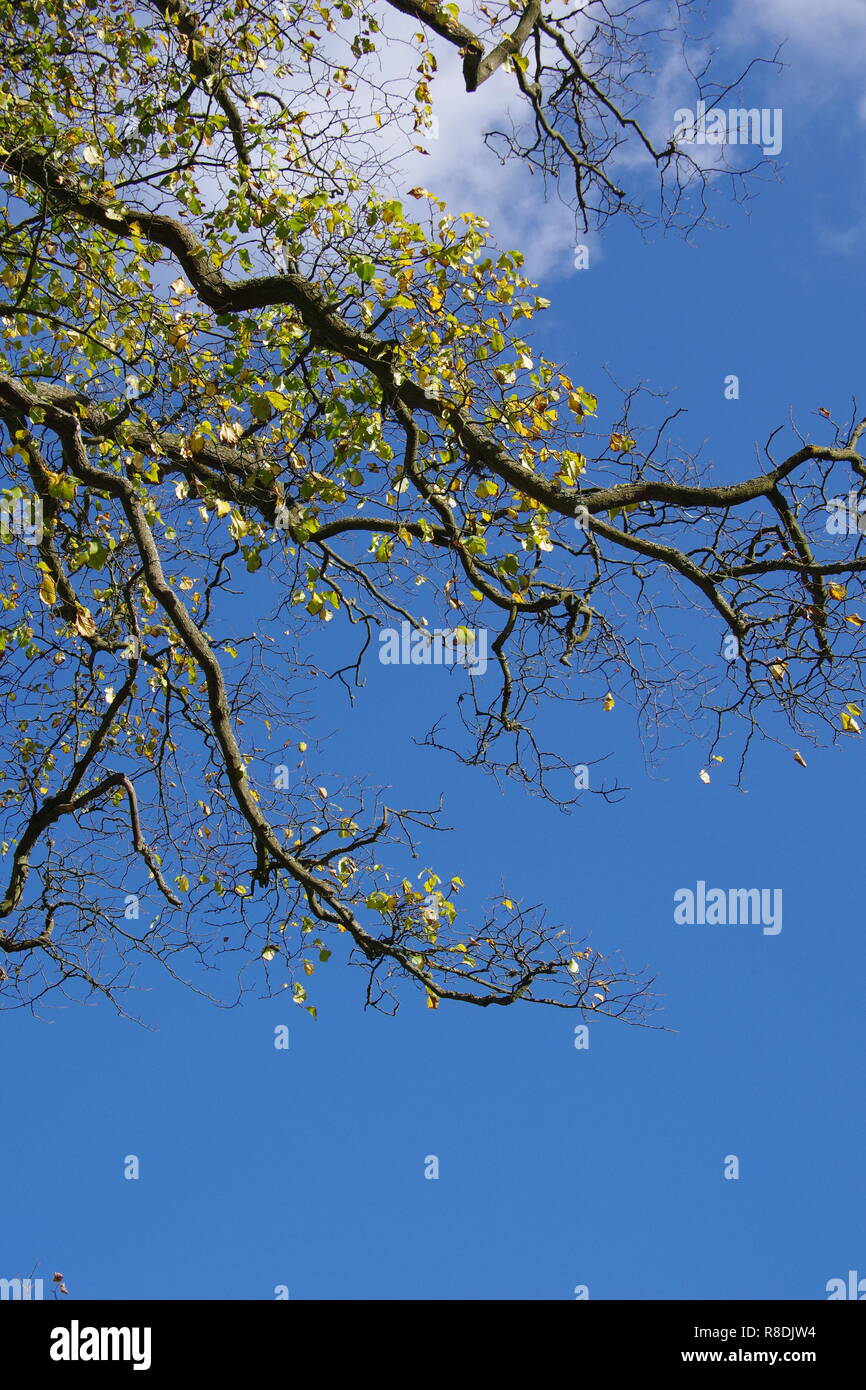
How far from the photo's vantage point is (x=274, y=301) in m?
6.63

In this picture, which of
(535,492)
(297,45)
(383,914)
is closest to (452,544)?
(535,492)

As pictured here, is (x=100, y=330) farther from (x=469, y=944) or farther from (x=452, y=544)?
(x=469, y=944)

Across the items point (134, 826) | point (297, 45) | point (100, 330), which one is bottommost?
point (134, 826)

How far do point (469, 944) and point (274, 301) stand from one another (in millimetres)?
3986

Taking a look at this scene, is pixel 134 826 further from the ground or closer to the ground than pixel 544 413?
closer to the ground

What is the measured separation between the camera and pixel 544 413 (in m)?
6.71

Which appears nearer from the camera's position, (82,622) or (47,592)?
(47,592)

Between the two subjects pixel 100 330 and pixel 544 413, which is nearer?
pixel 544 413

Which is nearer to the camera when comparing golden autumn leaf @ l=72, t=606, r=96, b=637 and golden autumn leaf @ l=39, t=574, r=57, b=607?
golden autumn leaf @ l=39, t=574, r=57, b=607

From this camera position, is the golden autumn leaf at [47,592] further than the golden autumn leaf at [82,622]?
No
